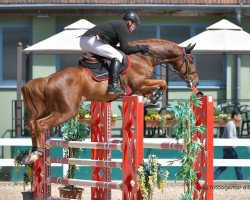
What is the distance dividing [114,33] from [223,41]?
7.94 metres

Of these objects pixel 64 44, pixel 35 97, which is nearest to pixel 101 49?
pixel 35 97

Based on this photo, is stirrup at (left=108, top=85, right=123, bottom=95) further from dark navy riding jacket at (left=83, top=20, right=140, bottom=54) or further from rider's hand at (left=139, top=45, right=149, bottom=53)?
rider's hand at (left=139, top=45, right=149, bottom=53)

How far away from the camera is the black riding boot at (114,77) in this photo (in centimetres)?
1455

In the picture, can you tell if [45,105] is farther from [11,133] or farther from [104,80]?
[11,133]

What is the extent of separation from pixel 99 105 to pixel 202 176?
2.65 metres

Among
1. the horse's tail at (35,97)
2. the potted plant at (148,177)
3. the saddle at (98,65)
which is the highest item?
the saddle at (98,65)

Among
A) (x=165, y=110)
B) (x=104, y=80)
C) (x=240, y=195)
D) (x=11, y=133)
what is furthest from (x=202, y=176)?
(x=11, y=133)

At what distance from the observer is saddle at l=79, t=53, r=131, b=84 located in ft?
48.3

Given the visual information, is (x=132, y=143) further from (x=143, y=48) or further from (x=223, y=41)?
(x=223, y=41)

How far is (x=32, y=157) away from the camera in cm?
1443

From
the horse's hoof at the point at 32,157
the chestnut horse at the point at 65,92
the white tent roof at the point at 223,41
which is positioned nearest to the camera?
the horse's hoof at the point at 32,157

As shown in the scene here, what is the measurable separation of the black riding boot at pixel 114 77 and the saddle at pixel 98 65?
0.10 meters

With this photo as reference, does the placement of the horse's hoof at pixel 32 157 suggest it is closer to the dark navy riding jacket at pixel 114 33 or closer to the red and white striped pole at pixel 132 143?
the red and white striped pole at pixel 132 143

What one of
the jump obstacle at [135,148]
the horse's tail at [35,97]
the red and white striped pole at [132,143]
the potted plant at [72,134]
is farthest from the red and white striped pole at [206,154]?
the potted plant at [72,134]
